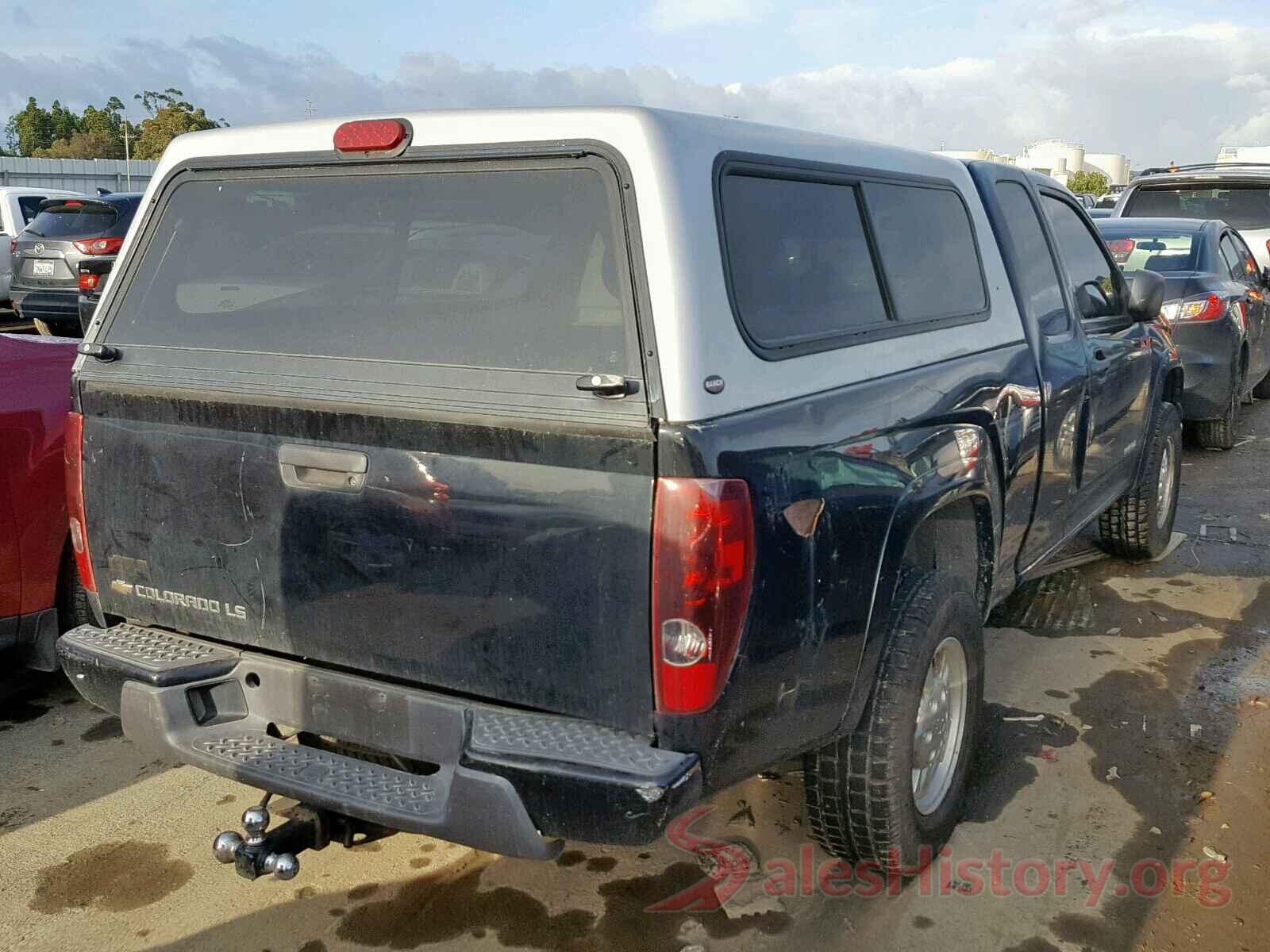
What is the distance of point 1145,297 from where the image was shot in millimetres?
4973

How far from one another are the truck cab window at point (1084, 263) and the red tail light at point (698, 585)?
2775mm

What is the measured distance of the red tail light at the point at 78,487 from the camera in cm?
311

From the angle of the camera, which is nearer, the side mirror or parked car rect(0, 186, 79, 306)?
the side mirror

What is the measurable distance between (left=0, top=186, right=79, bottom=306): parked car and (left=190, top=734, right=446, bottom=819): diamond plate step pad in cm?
1415

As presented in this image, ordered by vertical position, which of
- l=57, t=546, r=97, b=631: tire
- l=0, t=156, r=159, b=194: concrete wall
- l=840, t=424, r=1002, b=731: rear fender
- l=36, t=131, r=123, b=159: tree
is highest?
l=36, t=131, r=123, b=159: tree

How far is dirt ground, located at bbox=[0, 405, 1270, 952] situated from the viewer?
3.04 meters

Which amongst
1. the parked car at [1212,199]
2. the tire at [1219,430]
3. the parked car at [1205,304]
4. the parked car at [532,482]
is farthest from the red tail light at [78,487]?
the parked car at [1212,199]

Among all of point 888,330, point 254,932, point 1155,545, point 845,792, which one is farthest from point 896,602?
point 1155,545

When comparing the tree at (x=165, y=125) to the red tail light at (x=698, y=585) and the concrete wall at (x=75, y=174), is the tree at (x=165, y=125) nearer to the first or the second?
the concrete wall at (x=75, y=174)

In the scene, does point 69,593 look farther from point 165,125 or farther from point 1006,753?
point 165,125

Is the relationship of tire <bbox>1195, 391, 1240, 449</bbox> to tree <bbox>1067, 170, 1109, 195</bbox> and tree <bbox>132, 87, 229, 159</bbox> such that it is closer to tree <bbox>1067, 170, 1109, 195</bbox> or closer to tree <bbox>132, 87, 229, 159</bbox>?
tree <bbox>132, 87, 229, 159</bbox>

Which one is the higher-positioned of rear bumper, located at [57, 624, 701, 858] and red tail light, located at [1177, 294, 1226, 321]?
red tail light, located at [1177, 294, 1226, 321]

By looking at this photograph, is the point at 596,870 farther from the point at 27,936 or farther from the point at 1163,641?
the point at 1163,641

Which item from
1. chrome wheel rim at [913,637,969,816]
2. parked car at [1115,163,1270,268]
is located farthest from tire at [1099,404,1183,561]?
parked car at [1115,163,1270,268]
